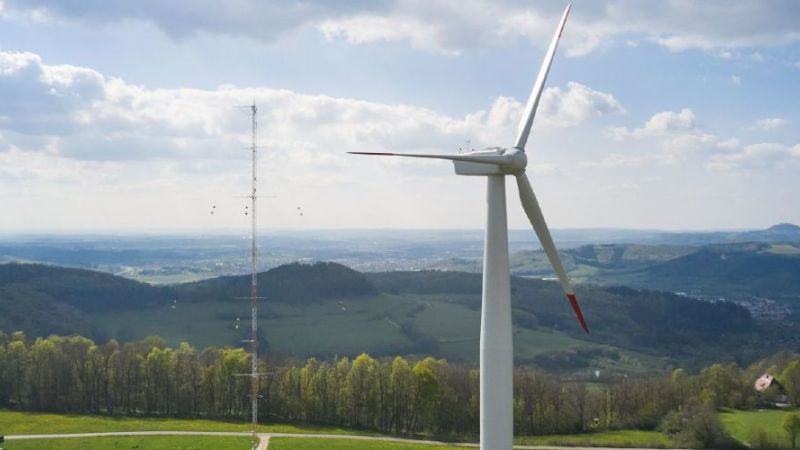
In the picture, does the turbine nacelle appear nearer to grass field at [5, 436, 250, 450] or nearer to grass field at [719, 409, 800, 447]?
grass field at [5, 436, 250, 450]

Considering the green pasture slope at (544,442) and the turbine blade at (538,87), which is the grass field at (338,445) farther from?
the turbine blade at (538,87)

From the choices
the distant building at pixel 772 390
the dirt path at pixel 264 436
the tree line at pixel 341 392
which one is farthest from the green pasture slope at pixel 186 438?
the distant building at pixel 772 390

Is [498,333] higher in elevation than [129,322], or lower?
higher

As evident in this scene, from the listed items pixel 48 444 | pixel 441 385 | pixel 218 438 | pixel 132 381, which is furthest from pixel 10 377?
pixel 441 385

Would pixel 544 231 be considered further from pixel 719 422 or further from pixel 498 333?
pixel 719 422

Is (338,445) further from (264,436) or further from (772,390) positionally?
(772,390)
